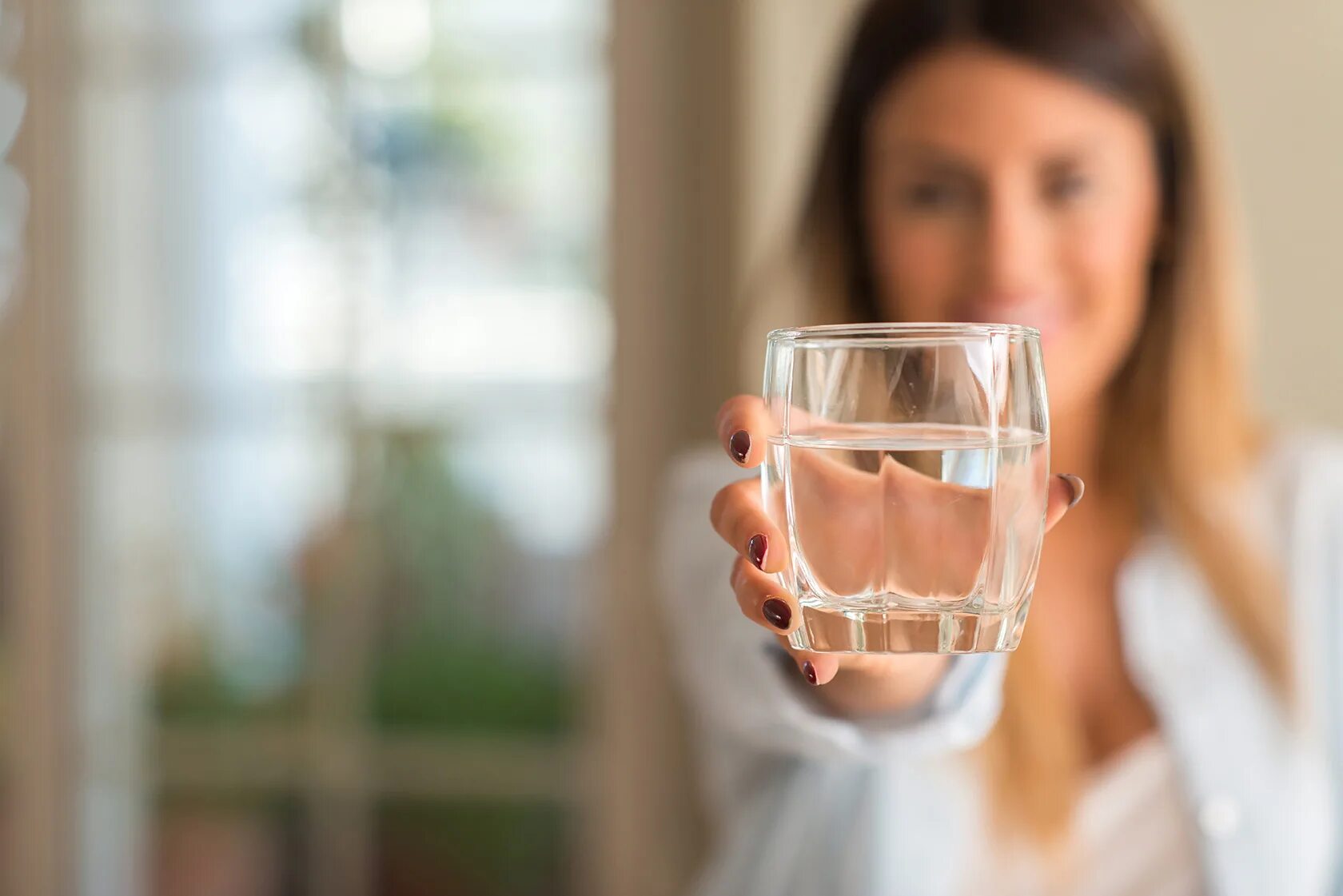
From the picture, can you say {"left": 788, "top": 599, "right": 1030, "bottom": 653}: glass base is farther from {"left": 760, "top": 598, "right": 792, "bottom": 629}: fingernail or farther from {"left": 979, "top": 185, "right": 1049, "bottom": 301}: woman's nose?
{"left": 979, "top": 185, "right": 1049, "bottom": 301}: woman's nose

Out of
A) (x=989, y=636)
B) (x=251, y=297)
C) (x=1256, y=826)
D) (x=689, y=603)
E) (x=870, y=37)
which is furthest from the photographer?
(x=251, y=297)

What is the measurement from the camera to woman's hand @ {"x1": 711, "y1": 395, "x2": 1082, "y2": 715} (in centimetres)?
46

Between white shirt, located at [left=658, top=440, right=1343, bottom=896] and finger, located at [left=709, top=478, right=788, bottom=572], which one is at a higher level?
finger, located at [left=709, top=478, right=788, bottom=572]

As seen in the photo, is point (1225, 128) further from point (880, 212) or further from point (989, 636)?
point (989, 636)

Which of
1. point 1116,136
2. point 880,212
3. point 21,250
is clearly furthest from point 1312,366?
point 21,250

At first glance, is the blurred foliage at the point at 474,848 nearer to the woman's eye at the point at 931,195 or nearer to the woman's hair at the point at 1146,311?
the woman's hair at the point at 1146,311

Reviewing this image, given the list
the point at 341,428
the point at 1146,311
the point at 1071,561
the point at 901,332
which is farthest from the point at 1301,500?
the point at 341,428

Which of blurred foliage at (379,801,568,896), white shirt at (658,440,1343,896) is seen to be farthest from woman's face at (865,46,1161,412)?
blurred foliage at (379,801,568,896)

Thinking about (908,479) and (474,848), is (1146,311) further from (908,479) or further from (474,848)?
(474,848)

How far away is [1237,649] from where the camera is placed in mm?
1190

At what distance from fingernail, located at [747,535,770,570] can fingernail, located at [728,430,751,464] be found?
31 mm

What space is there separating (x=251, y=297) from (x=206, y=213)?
0.17 m

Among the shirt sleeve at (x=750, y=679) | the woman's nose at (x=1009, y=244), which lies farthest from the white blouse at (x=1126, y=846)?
the woman's nose at (x=1009, y=244)

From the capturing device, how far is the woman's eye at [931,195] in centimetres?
74
